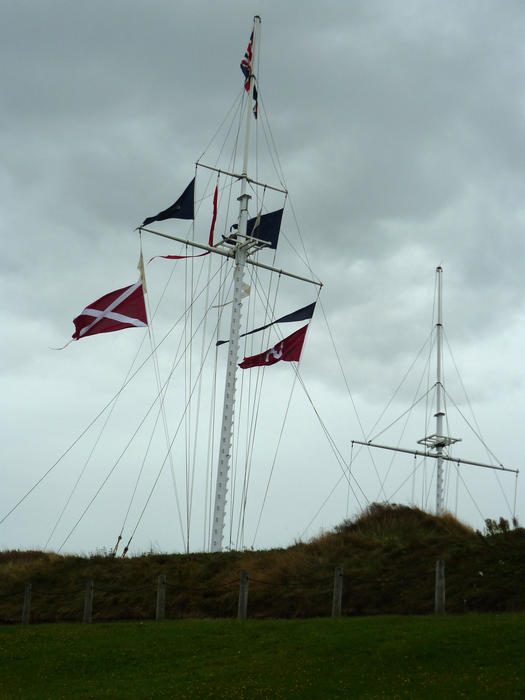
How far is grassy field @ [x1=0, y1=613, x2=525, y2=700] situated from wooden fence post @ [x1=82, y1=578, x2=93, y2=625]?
2944 mm

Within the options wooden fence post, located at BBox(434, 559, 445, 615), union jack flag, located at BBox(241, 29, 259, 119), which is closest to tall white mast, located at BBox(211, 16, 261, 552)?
union jack flag, located at BBox(241, 29, 259, 119)

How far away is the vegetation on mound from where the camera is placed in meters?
20.7

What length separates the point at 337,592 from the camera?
66.7 feet

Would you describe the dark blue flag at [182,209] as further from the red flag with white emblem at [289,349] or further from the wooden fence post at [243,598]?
the wooden fence post at [243,598]

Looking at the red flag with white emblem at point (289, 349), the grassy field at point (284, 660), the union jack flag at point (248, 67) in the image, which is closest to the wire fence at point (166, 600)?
the grassy field at point (284, 660)

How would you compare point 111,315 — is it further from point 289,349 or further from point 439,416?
point 439,416

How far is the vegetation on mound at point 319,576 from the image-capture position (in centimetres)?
2069

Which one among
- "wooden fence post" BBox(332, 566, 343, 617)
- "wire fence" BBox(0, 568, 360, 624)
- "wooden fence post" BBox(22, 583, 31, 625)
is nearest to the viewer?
"wooden fence post" BBox(332, 566, 343, 617)

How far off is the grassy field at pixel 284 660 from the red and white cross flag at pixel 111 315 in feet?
34.7

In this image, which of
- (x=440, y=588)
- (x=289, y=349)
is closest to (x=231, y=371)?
(x=289, y=349)

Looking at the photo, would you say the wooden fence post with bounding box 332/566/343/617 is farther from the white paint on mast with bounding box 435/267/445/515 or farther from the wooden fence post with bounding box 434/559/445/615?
the white paint on mast with bounding box 435/267/445/515

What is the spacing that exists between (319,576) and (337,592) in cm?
270

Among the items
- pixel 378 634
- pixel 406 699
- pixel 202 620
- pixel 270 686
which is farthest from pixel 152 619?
pixel 406 699

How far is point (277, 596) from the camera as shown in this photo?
73.9ft
